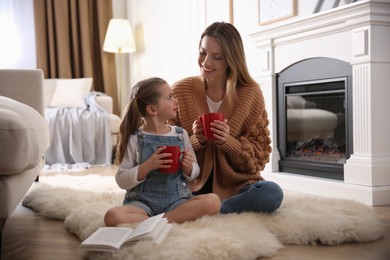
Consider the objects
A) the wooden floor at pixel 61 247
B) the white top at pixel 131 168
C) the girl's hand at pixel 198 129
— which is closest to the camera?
the wooden floor at pixel 61 247

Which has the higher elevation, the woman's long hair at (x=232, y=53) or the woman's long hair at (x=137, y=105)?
the woman's long hair at (x=232, y=53)

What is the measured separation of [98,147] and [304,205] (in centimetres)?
315

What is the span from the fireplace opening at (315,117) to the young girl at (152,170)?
4.32 feet

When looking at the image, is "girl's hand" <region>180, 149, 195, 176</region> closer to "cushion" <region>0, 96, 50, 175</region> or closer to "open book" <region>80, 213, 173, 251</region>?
"open book" <region>80, 213, 173, 251</region>

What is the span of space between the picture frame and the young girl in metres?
1.72

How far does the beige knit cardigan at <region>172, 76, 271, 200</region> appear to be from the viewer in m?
1.95

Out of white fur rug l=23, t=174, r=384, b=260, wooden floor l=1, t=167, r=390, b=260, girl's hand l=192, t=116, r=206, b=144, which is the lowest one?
wooden floor l=1, t=167, r=390, b=260

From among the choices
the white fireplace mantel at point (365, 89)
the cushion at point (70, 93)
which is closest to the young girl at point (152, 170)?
the white fireplace mantel at point (365, 89)

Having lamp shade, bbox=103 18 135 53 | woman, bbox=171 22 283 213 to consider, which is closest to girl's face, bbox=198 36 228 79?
woman, bbox=171 22 283 213

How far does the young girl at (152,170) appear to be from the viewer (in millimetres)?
1706

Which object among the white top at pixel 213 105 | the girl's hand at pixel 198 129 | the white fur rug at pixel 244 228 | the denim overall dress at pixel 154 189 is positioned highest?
the white top at pixel 213 105

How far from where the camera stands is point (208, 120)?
1.70m

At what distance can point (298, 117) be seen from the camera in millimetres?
3270

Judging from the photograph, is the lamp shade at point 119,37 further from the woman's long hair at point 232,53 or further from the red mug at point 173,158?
the red mug at point 173,158
